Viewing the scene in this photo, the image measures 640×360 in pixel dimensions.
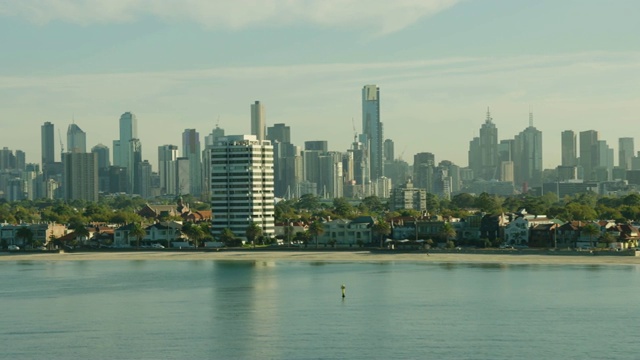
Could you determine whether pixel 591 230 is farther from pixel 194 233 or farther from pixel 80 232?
pixel 80 232

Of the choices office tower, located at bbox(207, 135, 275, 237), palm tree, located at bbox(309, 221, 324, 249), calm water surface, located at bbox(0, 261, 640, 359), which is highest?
office tower, located at bbox(207, 135, 275, 237)

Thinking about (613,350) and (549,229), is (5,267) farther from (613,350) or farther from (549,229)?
(613,350)

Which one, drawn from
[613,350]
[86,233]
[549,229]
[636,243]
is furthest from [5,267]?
[613,350]

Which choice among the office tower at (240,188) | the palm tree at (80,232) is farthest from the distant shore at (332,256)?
the office tower at (240,188)

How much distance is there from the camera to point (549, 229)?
105 metres

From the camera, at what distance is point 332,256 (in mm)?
100625

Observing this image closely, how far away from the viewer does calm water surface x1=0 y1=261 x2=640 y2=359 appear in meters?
47.2

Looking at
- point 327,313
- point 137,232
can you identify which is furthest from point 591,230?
point 327,313

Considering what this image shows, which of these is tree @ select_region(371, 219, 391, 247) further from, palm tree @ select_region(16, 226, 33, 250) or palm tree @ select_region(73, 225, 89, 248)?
palm tree @ select_region(16, 226, 33, 250)

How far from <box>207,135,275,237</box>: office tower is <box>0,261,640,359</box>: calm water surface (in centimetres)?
3260

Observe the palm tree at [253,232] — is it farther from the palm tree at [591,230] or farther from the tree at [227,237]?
the palm tree at [591,230]

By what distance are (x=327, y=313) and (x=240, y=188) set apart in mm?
63536

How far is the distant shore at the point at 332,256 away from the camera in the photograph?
91.6 metres

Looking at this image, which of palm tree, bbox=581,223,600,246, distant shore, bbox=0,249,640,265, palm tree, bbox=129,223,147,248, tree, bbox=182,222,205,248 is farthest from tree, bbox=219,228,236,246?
palm tree, bbox=581,223,600,246
